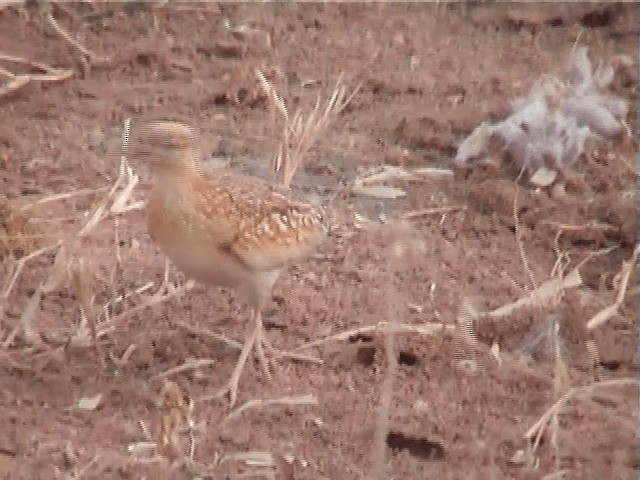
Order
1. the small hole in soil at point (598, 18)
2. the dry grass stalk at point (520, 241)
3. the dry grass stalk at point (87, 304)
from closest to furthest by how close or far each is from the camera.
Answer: the dry grass stalk at point (87, 304), the dry grass stalk at point (520, 241), the small hole in soil at point (598, 18)

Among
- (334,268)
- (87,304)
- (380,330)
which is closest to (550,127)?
(334,268)

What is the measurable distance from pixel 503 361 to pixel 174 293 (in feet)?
3.11

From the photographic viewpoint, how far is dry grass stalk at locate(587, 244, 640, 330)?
3145mm

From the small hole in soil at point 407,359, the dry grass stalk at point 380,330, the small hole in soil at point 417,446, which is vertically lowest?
the small hole in soil at point 417,446

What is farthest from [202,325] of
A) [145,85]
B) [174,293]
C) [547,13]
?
[547,13]

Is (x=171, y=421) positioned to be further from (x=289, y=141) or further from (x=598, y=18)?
(x=598, y=18)

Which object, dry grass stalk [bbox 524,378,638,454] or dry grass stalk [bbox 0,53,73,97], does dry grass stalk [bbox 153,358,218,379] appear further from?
dry grass stalk [bbox 0,53,73,97]

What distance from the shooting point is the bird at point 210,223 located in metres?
2.71

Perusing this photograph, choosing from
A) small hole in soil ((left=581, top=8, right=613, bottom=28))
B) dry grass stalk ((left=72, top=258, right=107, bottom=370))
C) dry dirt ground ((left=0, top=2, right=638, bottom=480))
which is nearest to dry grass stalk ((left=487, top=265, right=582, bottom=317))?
dry dirt ground ((left=0, top=2, right=638, bottom=480))

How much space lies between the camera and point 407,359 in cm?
300

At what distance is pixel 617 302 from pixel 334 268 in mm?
846

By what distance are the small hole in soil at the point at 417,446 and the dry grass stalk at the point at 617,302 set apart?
0.71m

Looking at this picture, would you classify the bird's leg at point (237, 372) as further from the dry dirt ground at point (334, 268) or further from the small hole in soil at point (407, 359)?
the small hole in soil at point (407, 359)

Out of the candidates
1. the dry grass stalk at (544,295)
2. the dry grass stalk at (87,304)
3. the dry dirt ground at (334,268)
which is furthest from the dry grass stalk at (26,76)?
the dry grass stalk at (544,295)
